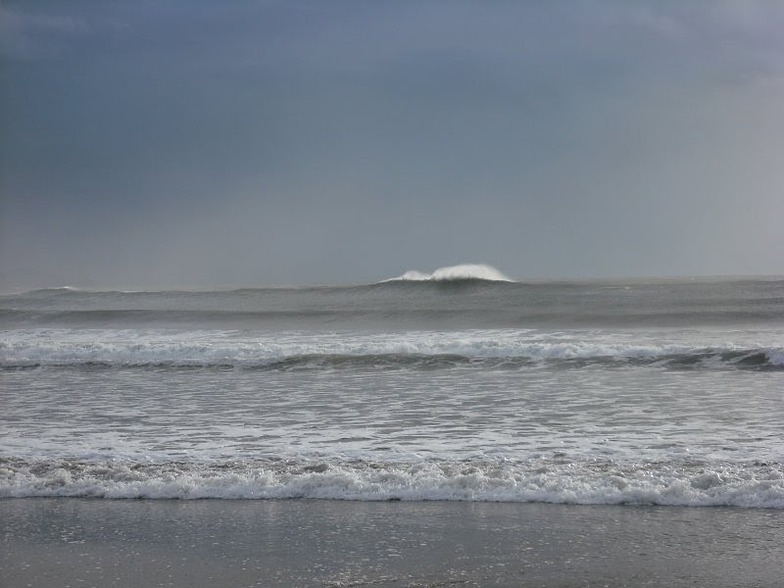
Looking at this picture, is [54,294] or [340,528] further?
[54,294]

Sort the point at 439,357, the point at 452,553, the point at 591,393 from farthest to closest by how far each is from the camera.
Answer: the point at 439,357
the point at 591,393
the point at 452,553

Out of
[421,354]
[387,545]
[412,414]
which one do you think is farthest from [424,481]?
[421,354]

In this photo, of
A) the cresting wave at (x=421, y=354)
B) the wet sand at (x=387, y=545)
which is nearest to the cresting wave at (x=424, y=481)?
the wet sand at (x=387, y=545)

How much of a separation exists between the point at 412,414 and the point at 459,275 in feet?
96.4

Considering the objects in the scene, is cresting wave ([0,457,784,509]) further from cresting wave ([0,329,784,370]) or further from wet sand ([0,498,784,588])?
cresting wave ([0,329,784,370])

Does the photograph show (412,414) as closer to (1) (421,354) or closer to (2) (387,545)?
(2) (387,545)

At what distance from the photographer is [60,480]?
602cm

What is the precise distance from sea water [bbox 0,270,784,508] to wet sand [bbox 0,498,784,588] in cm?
33

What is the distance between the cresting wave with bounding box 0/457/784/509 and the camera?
520 centimetres

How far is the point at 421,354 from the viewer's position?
15734mm

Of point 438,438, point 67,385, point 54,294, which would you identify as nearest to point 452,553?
point 438,438

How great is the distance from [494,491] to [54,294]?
39.9m

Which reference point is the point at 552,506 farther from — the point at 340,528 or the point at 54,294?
the point at 54,294

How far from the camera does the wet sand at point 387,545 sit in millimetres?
4000
